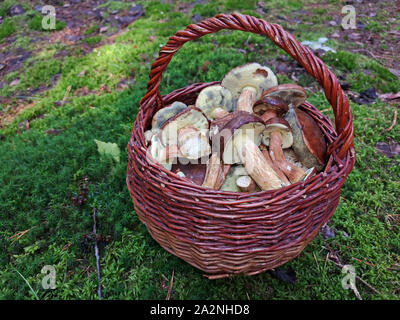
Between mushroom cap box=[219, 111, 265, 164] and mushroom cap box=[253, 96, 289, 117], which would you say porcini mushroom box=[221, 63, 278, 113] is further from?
mushroom cap box=[219, 111, 265, 164]

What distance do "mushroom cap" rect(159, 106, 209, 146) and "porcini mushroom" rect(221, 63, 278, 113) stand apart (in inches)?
16.0

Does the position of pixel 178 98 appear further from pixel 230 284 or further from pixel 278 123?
pixel 230 284

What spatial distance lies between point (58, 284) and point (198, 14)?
4.93 meters

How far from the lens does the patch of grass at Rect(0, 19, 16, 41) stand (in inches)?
215

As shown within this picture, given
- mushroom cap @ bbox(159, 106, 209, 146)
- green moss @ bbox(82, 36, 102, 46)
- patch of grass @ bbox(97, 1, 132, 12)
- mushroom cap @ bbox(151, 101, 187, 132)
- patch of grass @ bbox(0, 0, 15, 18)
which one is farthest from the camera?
patch of grass @ bbox(0, 0, 15, 18)

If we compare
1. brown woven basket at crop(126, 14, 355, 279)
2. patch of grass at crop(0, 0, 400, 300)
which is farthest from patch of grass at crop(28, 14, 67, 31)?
brown woven basket at crop(126, 14, 355, 279)

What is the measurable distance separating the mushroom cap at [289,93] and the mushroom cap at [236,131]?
1.10ft

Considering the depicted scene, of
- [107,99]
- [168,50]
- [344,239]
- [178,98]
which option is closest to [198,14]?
[107,99]

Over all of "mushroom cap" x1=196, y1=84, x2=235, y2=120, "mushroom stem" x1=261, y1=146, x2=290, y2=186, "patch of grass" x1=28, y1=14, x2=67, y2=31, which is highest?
"mushroom cap" x1=196, y1=84, x2=235, y2=120

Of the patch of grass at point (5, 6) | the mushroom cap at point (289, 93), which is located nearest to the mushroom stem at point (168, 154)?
the mushroom cap at point (289, 93)

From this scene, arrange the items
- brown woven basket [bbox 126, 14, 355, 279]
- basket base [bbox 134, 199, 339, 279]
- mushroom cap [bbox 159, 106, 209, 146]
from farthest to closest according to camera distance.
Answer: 1. mushroom cap [bbox 159, 106, 209, 146]
2. basket base [bbox 134, 199, 339, 279]
3. brown woven basket [bbox 126, 14, 355, 279]

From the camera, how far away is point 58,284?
201 cm

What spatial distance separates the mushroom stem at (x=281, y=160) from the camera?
1.92 m

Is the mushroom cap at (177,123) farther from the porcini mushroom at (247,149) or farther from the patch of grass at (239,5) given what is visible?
the patch of grass at (239,5)
